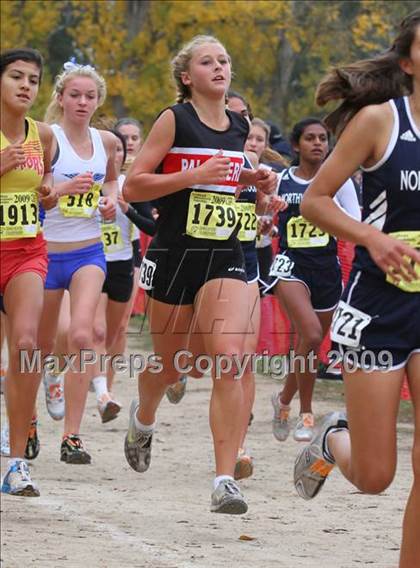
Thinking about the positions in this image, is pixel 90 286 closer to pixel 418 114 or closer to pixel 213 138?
pixel 213 138

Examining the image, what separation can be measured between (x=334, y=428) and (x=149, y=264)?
69.4 inches

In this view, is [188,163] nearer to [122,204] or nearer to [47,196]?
[47,196]

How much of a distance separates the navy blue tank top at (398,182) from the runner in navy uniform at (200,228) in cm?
175

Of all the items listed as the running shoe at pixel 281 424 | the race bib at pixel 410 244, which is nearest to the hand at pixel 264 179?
the race bib at pixel 410 244

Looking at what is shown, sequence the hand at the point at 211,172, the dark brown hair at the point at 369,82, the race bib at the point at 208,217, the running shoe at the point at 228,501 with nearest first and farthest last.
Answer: the dark brown hair at the point at 369,82 → the running shoe at the point at 228,501 → the hand at the point at 211,172 → the race bib at the point at 208,217

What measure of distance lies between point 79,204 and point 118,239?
2435 mm

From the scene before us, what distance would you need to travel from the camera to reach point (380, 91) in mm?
5273

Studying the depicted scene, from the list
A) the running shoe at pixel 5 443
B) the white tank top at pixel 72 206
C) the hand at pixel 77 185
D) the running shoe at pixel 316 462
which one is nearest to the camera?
the running shoe at pixel 316 462

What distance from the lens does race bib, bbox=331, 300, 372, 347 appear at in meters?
5.20

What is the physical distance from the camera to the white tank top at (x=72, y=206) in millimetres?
8922

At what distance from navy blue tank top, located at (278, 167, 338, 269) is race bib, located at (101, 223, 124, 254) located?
1.48m

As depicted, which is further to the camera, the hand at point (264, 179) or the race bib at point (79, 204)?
the race bib at point (79, 204)

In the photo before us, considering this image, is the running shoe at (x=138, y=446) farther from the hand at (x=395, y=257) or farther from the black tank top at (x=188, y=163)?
the hand at (x=395, y=257)

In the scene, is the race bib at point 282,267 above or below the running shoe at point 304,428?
above
